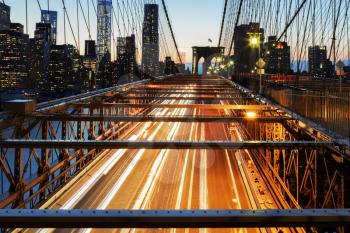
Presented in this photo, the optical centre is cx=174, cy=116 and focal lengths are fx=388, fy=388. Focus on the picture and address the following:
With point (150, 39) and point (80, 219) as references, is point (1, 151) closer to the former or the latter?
point (80, 219)

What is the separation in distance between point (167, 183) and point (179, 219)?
42.6 feet

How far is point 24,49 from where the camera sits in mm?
16234

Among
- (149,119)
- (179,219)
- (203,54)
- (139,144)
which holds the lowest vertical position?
(179,219)

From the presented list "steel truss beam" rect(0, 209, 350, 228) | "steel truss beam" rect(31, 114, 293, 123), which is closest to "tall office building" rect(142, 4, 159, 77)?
"steel truss beam" rect(31, 114, 293, 123)

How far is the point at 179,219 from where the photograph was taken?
361 cm

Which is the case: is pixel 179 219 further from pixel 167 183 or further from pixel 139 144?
pixel 167 183

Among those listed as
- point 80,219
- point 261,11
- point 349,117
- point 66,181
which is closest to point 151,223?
point 80,219

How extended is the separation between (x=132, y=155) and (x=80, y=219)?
17.7 meters

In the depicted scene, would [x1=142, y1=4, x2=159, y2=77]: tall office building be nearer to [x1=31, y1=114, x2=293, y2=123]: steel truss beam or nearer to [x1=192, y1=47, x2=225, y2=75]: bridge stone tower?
[x1=192, y1=47, x2=225, y2=75]: bridge stone tower

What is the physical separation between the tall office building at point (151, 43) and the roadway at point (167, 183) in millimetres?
40482

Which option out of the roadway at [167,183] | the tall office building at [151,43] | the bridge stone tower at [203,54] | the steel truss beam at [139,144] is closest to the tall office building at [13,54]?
the roadway at [167,183]

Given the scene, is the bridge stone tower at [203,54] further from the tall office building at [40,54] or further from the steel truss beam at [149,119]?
the steel truss beam at [149,119]

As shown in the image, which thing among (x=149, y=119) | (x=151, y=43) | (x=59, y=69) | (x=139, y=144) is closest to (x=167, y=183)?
(x=149, y=119)

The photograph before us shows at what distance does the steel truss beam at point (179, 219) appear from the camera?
11.8 feet
